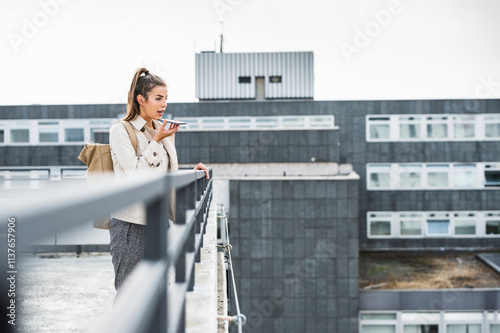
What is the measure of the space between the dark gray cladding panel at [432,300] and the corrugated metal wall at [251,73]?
13.2 meters

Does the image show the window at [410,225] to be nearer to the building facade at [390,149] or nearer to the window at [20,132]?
the building facade at [390,149]

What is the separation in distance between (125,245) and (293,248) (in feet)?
47.5

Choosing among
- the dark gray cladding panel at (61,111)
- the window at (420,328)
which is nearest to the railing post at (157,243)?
the window at (420,328)

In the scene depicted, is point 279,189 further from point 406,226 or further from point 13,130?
point 13,130

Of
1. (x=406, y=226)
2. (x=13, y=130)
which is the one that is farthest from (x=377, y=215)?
(x=13, y=130)

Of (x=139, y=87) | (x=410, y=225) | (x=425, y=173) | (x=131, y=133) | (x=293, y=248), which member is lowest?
(x=410, y=225)

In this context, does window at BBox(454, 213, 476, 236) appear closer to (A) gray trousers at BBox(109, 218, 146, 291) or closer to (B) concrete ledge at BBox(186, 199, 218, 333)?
(B) concrete ledge at BBox(186, 199, 218, 333)

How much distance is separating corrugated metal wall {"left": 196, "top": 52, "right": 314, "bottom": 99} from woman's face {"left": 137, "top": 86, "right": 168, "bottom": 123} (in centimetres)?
2536

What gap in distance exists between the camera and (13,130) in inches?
1073

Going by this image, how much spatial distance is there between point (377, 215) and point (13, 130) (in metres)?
19.7

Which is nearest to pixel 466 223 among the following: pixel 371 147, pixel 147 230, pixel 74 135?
pixel 371 147

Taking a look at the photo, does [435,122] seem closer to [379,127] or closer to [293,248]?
[379,127]

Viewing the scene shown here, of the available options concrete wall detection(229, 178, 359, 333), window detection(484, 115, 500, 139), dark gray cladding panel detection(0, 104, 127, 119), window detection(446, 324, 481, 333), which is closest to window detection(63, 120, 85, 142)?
dark gray cladding panel detection(0, 104, 127, 119)

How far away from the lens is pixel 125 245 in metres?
2.91
